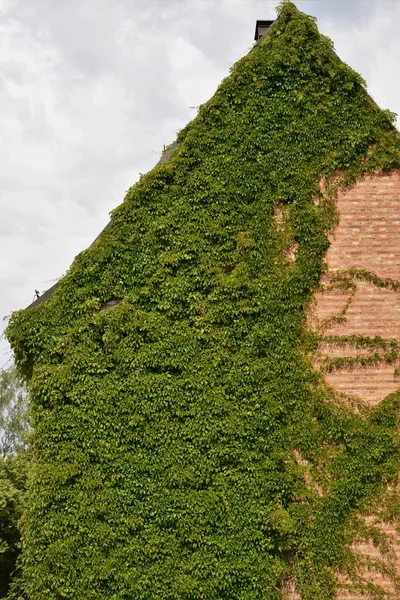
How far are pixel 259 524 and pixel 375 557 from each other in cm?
164

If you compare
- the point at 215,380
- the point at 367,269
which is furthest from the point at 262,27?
the point at 215,380

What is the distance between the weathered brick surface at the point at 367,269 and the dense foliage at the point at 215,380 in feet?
0.82

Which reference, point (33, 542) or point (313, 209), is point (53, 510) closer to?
point (33, 542)

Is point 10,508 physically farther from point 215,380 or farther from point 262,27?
point 262,27

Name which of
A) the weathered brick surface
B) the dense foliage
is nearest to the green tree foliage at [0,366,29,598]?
the dense foliage

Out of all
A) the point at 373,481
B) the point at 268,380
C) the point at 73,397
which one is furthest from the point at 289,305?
the point at 73,397

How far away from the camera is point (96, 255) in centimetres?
809

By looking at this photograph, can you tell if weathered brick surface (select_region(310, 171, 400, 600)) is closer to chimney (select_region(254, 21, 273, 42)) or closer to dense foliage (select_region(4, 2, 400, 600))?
dense foliage (select_region(4, 2, 400, 600))

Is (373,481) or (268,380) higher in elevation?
(268,380)

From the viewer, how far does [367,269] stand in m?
8.14

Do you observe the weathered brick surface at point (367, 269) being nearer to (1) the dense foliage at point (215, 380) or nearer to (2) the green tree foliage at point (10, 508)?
(1) the dense foliage at point (215, 380)

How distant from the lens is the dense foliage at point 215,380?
23.1 feet

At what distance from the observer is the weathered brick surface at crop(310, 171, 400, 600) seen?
771 centimetres

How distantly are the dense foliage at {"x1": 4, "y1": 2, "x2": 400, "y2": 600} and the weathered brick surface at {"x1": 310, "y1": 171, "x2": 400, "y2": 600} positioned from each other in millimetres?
250
